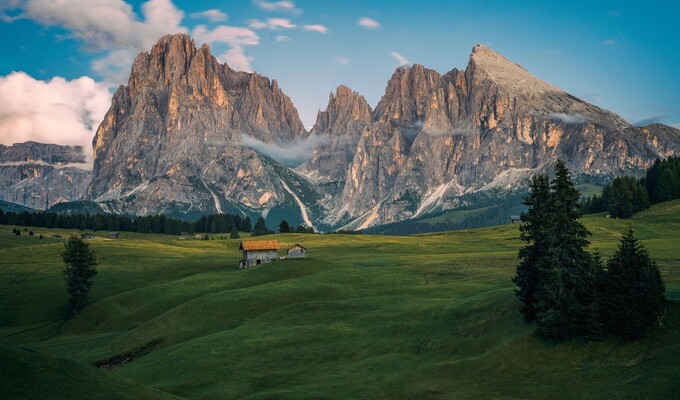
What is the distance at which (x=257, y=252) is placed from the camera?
430 ft

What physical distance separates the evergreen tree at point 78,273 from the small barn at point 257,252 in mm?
29346

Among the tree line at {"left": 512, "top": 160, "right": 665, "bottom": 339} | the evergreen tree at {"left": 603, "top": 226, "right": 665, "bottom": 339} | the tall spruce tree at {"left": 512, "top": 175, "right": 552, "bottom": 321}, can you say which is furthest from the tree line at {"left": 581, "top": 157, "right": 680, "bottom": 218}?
the evergreen tree at {"left": 603, "top": 226, "right": 665, "bottom": 339}

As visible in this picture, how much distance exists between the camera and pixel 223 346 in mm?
64375

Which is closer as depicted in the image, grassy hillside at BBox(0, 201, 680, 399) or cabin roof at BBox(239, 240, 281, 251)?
grassy hillside at BBox(0, 201, 680, 399)

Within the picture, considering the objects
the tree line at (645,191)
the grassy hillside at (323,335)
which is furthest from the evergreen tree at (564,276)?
the tree line at (645,191)

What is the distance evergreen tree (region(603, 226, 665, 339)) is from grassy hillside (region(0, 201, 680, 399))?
3.63 ft

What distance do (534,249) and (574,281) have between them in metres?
7.78

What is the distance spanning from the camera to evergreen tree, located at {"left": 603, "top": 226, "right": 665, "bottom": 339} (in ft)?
150

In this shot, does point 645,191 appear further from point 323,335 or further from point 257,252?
point 323,335

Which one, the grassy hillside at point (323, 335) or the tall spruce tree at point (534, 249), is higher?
the tall spruce tree at point (534, 249)

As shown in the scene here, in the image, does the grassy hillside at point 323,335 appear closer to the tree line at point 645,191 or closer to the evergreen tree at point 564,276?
the evergreen tree at point 564,276

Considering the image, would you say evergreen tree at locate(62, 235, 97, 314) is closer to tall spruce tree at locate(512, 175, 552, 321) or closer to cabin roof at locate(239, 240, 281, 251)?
cabin roof at locate(239, 240, 281, 251)

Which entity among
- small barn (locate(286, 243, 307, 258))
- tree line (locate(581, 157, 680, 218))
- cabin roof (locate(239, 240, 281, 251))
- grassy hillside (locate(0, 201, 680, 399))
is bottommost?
grassy hillside (locate(0, 201, 680, 399))

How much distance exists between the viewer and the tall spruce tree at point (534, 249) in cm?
5597
